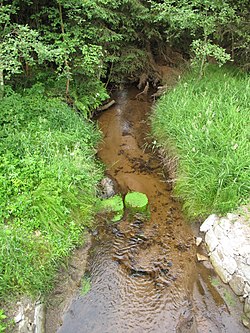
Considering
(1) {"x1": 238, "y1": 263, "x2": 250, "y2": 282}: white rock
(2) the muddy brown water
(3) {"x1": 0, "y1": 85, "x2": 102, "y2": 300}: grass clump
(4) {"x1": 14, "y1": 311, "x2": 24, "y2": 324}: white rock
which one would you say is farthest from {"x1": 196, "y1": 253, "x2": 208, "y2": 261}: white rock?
(4) {"x1": 14, "y1": 311, "x2": 24, "y2": 324}: white rock

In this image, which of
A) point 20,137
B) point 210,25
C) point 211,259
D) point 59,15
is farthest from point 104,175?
point 210,25

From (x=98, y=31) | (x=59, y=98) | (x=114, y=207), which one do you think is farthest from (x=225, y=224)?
(x=98, y=31)

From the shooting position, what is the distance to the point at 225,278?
473 centimetres

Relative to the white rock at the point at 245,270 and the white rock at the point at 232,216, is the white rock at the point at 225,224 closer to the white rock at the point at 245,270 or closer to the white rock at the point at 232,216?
the white rock at the point at 232,216

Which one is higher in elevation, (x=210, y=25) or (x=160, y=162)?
(x=210, y=25)

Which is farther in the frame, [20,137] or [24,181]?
[20,137]

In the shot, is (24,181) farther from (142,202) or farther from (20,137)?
(142,202)

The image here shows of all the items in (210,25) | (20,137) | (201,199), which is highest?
(210,25)

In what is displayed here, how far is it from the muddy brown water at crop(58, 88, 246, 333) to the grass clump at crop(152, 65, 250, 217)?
0.63 meters

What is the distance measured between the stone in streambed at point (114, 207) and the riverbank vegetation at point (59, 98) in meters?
0.44

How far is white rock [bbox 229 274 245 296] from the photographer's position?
14.6 ft

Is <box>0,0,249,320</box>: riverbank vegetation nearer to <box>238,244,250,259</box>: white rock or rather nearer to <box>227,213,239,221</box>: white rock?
<box>227,213,239,221</box>: white rock

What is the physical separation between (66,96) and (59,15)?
6.02 ft

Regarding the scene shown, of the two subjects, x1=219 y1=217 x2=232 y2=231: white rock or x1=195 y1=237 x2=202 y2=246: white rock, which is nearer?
x1=219 y1=217 x2=232 y2=231: white rock
